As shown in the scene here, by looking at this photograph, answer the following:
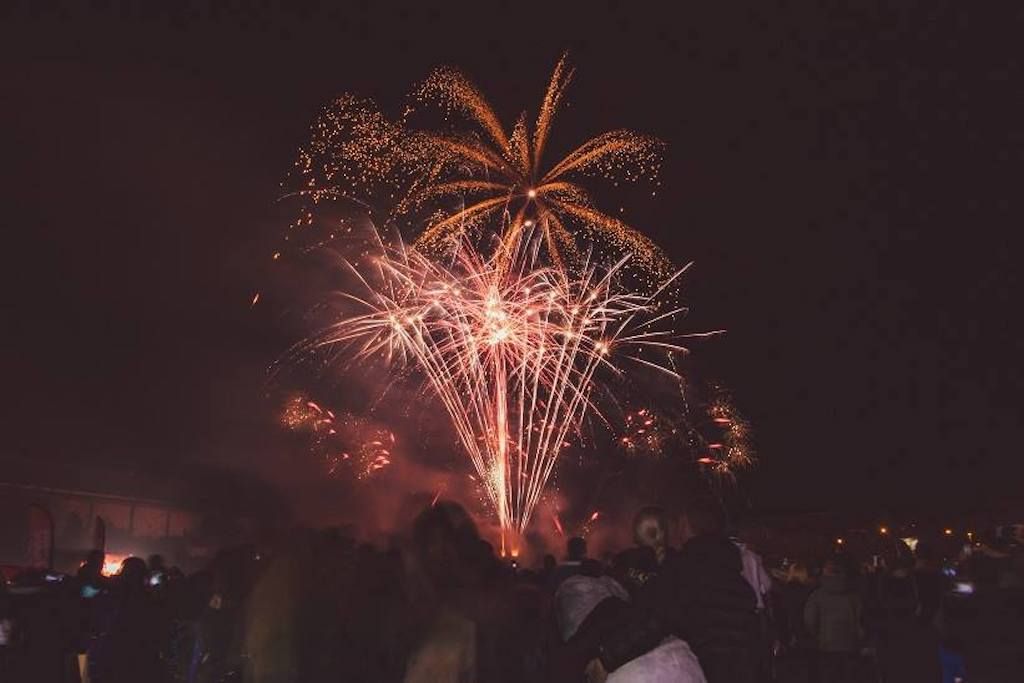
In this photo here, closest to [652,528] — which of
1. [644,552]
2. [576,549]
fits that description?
[644,552]

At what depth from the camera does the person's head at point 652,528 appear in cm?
753

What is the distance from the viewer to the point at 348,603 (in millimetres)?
7191

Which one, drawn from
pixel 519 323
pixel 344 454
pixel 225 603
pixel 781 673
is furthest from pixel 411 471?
pixel 225 603

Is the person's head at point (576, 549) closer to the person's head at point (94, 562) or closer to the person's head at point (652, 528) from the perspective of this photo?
the person's head at point (652, 528)

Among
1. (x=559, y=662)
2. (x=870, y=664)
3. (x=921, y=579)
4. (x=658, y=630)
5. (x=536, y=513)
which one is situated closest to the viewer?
(x=658, y=630)

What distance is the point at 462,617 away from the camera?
16.6ft

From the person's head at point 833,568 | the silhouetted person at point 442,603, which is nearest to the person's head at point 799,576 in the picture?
the person's head at point 833,568

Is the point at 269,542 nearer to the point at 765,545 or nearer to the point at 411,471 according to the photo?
the point at 765,545

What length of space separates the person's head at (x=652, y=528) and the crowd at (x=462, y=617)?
16mm

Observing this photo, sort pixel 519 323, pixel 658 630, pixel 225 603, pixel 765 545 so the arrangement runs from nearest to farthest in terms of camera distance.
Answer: pixel 658 630
pixel 225 603
pixel 519 323
pixel 765 545

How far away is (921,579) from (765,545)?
2674 cm

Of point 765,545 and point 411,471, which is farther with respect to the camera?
point 411,471

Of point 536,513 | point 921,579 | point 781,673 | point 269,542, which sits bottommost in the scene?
point 781,673

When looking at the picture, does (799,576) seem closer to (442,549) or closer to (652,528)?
(652,528)
